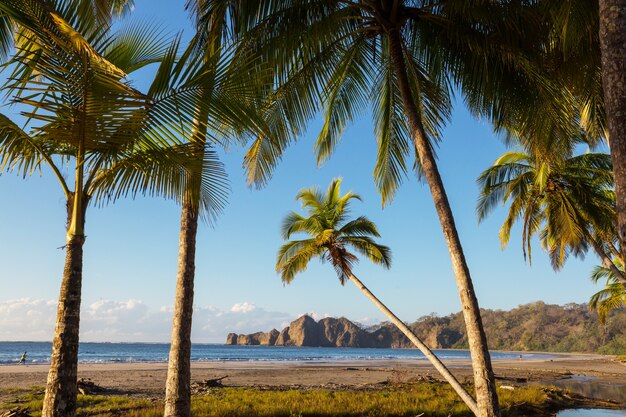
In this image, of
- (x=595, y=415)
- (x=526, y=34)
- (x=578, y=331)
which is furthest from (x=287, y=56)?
(x=578, y=331)

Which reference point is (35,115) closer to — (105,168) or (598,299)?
(105,168)

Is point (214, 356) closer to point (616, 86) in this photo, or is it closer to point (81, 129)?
point (81, 129)

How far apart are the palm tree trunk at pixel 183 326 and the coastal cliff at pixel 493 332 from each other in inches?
4157

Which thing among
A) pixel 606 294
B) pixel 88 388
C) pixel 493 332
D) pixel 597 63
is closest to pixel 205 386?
pixel 88 388

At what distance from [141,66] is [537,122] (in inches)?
257

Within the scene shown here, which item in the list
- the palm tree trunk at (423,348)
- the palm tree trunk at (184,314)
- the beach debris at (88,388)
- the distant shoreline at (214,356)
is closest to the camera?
the palm tree trunk at (184,314)

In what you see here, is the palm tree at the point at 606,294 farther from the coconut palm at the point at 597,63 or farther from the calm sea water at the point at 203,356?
the calm sea water at the point at 203,356

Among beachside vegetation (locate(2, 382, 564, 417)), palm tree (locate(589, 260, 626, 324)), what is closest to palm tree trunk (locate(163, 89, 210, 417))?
beachside vegetation (locate(2, 382, 564, 417))

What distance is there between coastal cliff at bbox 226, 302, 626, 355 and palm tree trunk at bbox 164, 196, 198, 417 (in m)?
106

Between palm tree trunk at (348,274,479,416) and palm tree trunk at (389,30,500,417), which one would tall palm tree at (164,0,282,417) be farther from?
palm tree trunk at (348,274,479,416)

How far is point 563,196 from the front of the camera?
50.8ft

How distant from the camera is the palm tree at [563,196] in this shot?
50.6ft

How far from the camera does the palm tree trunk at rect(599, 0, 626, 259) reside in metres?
3.74

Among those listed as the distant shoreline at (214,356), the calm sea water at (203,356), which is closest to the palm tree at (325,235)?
the distant shoreline at (214,356)
